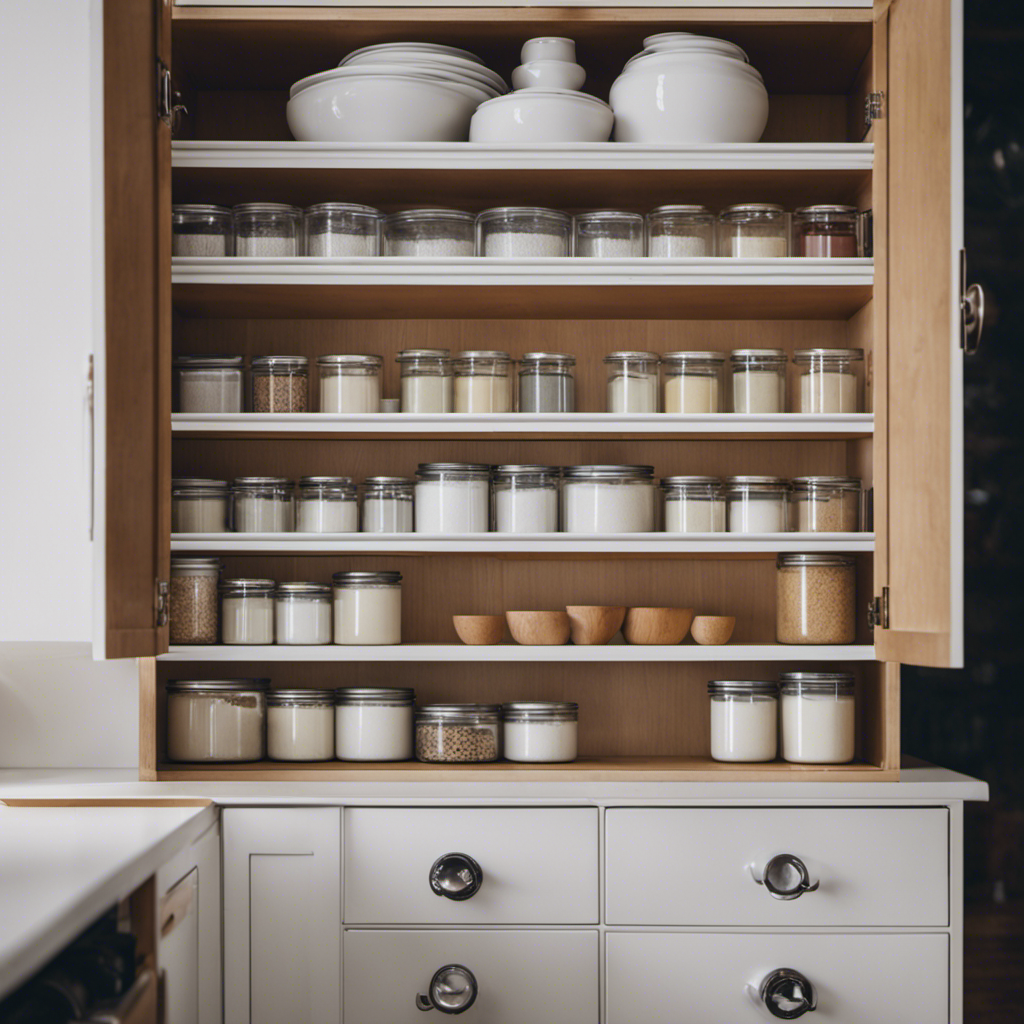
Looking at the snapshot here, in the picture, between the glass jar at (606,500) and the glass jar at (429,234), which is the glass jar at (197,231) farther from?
the glass jar at (606,500)

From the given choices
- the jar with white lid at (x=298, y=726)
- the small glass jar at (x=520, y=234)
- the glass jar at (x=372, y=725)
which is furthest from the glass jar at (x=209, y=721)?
the small glass jar at (x=520, y=234)

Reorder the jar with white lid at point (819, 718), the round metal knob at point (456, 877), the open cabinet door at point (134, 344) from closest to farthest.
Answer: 1. the open cabinet door at point (134, 344)
2. the round metal knob at point (456, 877)
3. the jar with white lid at point (819, 718)

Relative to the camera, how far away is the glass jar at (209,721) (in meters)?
1.96

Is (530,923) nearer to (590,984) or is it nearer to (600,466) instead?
(590,984)

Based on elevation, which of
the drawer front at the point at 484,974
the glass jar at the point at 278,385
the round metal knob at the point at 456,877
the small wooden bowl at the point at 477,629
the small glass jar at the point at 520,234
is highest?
the small glass jar at the point at 520,234

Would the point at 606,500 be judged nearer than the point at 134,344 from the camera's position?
No

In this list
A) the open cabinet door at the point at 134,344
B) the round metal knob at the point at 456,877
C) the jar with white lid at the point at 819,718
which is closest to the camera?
the open cabinet door at the point at 134,344

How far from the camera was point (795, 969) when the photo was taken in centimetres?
179

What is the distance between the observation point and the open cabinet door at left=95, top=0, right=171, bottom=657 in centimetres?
164

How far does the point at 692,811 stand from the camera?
1.81 meters

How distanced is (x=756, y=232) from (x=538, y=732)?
96 cm

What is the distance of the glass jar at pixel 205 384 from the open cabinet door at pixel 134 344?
13 centimetres

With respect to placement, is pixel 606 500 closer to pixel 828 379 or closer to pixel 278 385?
pixel 828 379

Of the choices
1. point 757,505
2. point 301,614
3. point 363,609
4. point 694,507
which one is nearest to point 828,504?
point 757,505
